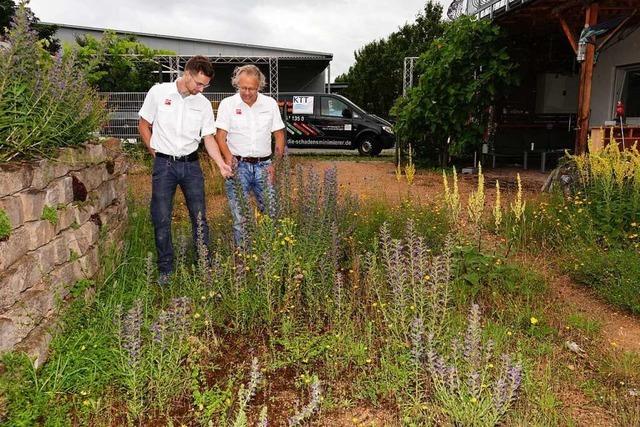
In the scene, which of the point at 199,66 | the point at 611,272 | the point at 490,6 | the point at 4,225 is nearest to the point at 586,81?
the point at 490,6

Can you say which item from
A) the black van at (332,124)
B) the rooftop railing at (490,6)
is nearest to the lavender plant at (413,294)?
the rooftop railing at (490,6)

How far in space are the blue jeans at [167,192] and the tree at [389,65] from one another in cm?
2753

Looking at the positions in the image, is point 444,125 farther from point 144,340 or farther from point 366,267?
point 144,340

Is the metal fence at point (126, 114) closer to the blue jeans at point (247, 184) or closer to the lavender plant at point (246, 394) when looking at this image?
the blue jeans at point (247, 184)

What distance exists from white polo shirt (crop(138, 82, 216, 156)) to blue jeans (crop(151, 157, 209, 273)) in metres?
0.11

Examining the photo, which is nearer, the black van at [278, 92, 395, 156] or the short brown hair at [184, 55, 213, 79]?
the short brown hair at [184, 55, 213, 79]

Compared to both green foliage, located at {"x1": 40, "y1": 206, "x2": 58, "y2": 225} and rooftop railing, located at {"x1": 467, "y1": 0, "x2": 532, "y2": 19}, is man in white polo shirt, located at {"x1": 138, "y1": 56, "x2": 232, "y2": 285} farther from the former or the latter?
rooftop railing, located at {"x1": 467, "y1": 0, "x2": 532, "y2": 19}

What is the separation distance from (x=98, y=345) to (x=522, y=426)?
87.8 inches

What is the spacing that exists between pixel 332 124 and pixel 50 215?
14.8 meters

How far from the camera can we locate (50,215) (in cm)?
309

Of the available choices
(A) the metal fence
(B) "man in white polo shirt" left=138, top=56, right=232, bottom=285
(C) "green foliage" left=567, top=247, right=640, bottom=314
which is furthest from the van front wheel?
(B) "man in white polo shirt" left=138, top=56, right=232, bottom=285

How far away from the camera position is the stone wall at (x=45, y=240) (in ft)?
8.84

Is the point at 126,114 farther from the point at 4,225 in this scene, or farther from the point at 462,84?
the point at 4,225

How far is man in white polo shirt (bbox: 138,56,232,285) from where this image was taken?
164 inches
